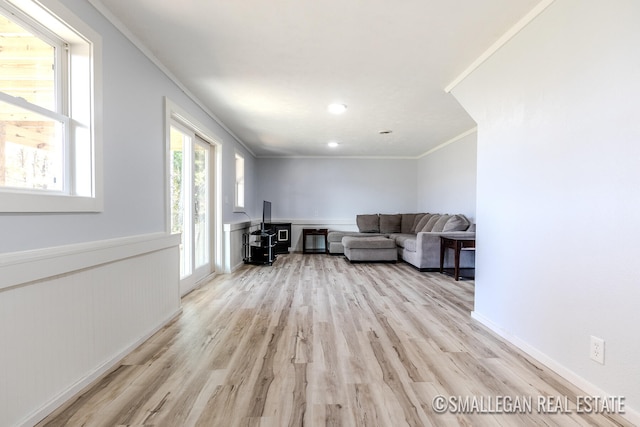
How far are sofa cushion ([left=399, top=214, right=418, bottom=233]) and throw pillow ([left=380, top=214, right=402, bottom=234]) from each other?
3.0 inches

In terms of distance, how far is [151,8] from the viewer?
6.35ft

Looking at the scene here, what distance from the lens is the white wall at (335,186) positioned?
7.47 metres

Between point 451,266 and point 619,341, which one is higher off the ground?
point 619,341

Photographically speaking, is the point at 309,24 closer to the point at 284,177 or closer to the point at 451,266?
the point at 451,266

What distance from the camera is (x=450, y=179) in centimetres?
577

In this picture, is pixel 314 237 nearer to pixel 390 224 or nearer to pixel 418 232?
pixel 390 224

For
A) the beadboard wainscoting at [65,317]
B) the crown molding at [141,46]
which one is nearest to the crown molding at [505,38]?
the crown molding at [141,46]

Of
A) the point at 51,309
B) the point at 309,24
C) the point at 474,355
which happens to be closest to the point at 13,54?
the point at 51,309

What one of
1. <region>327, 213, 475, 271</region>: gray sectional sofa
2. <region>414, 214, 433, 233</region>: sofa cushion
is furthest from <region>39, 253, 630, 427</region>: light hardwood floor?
<region>414, 214, 433, 233</region>: sofa cushion

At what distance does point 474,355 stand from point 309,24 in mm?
2544

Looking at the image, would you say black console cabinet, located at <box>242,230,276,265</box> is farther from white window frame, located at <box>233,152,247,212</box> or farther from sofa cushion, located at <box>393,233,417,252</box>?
sofa cushion, located at <box>393,233,417,252</box>

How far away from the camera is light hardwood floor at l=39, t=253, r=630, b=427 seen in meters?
1.48

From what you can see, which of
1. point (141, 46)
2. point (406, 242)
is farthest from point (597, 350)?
point (406, 242)

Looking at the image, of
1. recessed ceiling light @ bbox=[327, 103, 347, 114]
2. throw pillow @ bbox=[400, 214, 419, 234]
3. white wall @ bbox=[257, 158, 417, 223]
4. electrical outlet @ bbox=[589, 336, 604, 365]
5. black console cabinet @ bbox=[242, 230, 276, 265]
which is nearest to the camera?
electrical outlet @ bbox=[589, 336, 604, 365]
